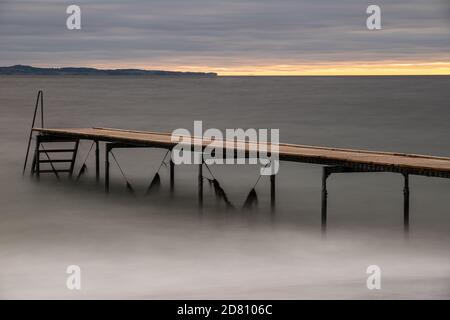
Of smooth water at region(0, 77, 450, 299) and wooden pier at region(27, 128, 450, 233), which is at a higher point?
wooden pier at region(27, 128, 450, 233)

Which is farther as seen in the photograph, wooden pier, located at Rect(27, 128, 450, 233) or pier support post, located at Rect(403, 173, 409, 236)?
pier support post, located at Rect(403, 173, 409, 236)

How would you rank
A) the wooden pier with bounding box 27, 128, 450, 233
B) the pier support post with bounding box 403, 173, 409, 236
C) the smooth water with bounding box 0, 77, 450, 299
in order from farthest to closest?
the pier support post with bounding box 403, 173, 409, 236 → the wooden pier with bounding box 27, 128, 450, 233 → the smooth water with bounding box 0, 77, 450, 299

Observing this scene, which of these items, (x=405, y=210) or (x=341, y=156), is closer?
(x=341, y=156)

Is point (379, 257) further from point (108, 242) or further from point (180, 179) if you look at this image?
point (180, 179)

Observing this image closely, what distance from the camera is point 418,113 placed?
52438mm

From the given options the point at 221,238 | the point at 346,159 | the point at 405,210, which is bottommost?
the point at 221,238

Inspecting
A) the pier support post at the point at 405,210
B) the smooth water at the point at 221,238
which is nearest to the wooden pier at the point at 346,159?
the pier support post at the point at 405,210

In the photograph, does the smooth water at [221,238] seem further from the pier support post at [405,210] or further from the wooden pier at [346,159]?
the wooden pier at [346,159]

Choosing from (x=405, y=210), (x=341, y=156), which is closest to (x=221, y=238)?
(x=341, y=156)

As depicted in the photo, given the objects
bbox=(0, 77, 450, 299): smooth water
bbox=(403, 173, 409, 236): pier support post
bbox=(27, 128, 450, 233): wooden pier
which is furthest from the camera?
bbox=(403, 173, 409, 236): pier support post

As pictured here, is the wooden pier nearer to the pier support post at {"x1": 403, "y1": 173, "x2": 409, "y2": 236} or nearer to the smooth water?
the pier support post at {"x1": 403, "y1": 173, "x2": 409, "y2": 236}

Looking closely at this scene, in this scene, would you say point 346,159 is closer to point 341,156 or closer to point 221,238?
point 341,156

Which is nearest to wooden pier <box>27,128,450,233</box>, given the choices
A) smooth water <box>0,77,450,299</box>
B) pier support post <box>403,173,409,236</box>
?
pier support post <box>403,173,409,236</box>
